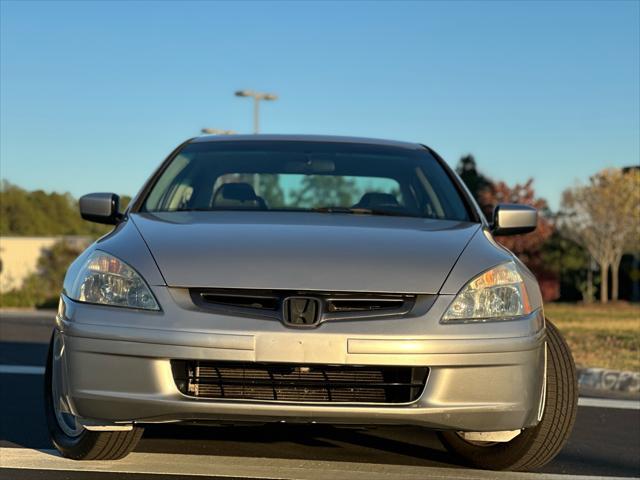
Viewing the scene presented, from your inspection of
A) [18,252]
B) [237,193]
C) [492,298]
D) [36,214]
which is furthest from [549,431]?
[36,214]

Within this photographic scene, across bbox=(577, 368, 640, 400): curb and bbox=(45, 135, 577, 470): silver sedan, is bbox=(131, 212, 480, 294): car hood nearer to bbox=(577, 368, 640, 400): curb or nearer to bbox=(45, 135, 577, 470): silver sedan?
bbox=(45, 135, 577, 470): silver sedan

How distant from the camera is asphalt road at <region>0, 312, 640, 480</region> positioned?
4398mm

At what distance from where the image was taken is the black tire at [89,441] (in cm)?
439

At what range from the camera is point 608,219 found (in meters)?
48.4

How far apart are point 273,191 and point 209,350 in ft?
12.9

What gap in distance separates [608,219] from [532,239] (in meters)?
3.68

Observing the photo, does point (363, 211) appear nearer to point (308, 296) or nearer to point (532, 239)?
point (308, 296)

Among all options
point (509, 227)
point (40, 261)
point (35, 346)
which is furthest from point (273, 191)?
point (40, 261)

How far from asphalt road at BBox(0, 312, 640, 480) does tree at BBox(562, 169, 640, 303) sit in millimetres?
42442

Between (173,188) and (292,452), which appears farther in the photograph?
(173,188)

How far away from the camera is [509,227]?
5.06 metres

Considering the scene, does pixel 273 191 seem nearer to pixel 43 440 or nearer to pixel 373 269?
pixel 43 440

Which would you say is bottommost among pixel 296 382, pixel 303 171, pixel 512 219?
pixel 296 382

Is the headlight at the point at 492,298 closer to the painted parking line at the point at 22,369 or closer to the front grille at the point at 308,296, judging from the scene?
the front grille at the point at 308,296
